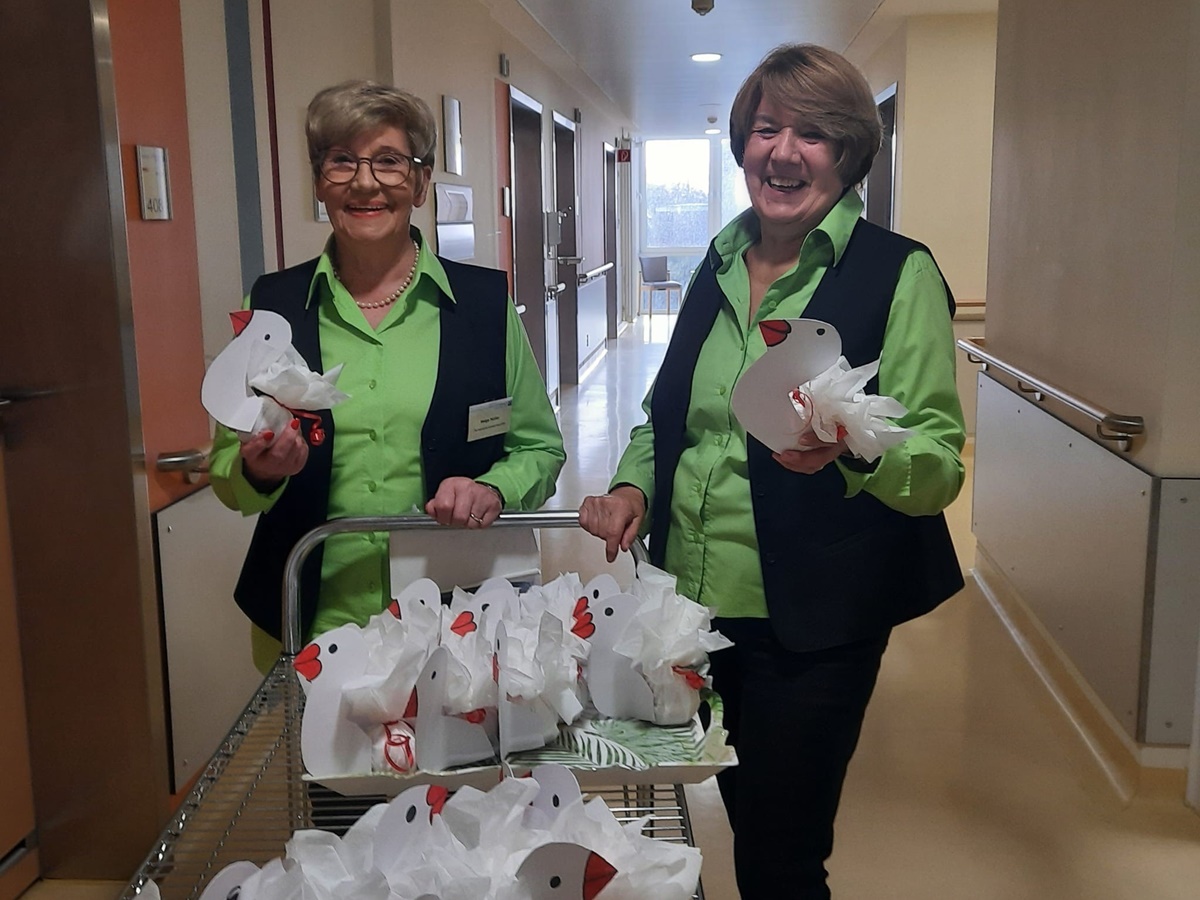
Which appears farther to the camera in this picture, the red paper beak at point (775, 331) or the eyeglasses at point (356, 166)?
the eyeglasses at point (356, 166)

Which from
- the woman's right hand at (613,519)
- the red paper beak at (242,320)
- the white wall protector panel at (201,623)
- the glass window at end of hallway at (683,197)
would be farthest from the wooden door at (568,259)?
the red paper beak at (242,320)

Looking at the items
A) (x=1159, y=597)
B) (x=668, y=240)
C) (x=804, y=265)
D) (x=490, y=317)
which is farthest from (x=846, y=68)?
(x=668, y=240)

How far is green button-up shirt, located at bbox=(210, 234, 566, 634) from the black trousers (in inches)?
17.7

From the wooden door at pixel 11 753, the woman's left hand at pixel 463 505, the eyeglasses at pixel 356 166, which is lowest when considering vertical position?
the wooden door at pixel 11 753

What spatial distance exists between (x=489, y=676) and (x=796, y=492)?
589 mm

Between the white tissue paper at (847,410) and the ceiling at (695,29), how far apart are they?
3.69m

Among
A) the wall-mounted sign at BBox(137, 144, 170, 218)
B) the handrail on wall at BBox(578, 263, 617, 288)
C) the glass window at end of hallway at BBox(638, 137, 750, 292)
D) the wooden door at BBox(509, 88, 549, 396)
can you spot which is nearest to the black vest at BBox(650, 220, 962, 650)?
the wall-mounted sign at BBox(137, 144, 170, 218)

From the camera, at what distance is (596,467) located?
6477 mm

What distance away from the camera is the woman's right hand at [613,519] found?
1.60 meters

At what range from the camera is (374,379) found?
5.39ft

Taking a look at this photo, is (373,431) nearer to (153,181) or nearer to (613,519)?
(613,519)

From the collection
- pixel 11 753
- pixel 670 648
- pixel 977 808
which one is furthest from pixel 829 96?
pixel 11 753

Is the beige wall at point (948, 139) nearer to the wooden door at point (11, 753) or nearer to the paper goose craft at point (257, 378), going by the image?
the wooden door at point (11, 753)

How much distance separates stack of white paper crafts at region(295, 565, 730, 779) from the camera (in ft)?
3.84
